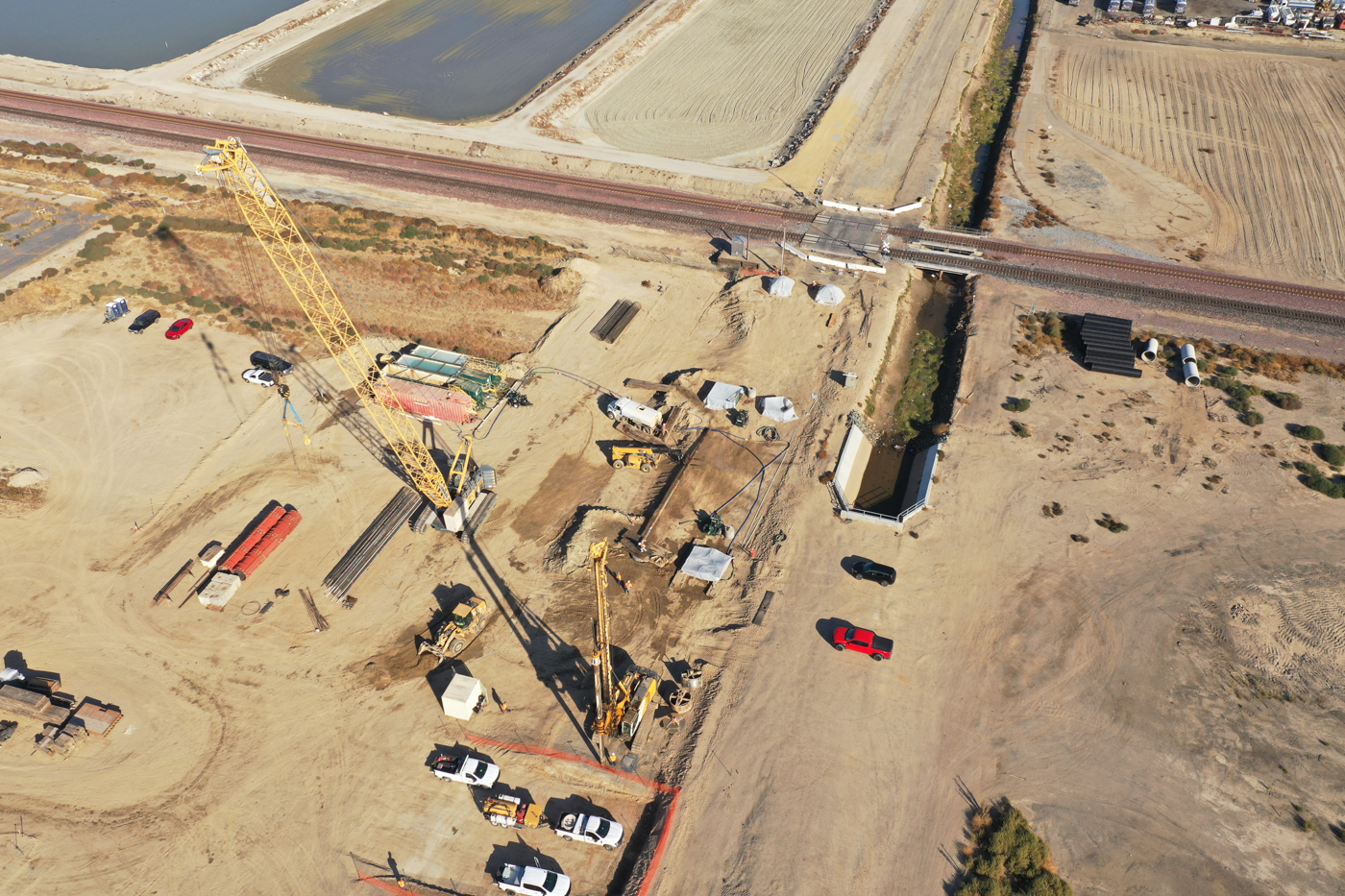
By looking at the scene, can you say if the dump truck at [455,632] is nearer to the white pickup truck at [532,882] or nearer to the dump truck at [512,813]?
the dump truck at [512,813]

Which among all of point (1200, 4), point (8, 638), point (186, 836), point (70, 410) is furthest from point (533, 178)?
point (1200, 4)

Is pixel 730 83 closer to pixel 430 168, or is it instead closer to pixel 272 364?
pixel 430 168

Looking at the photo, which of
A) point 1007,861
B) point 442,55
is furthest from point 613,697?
point 442,55

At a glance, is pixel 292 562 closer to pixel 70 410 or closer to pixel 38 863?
pixel 38 863

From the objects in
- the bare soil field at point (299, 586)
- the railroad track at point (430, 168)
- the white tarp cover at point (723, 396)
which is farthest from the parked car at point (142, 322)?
the white tarp cover at point (723, 396)

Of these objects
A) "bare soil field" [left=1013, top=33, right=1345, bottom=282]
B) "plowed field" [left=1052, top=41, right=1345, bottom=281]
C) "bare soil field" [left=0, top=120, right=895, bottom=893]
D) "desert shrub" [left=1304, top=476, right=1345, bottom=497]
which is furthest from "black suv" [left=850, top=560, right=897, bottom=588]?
"plowed field" [left=1052, top=41, right=1345, bottom=281]

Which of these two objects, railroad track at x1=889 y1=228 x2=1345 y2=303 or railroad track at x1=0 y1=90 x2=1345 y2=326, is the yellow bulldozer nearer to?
railroad track at x1=0 y1=90 x2=1345 y2=326
